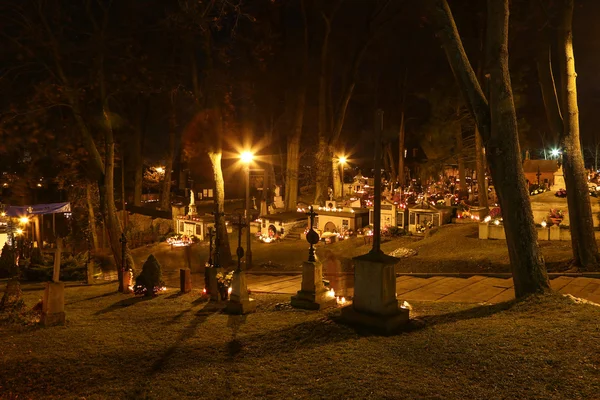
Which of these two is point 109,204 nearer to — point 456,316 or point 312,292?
point 312,292

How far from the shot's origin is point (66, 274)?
1594 centimetres

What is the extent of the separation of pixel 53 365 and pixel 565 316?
647 cm

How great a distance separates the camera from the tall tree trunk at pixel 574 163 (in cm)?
1124

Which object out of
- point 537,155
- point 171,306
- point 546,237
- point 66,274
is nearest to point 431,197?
point 546,237

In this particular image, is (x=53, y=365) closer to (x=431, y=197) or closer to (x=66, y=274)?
(x=66, y=274)

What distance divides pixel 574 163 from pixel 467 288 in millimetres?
4243

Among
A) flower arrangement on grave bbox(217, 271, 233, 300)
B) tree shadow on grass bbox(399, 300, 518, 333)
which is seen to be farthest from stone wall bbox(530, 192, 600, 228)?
flower arrangement on grave bbox(217, 271, 233, 300)

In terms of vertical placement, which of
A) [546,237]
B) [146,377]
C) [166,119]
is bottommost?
[146,377]

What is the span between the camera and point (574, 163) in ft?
37.2

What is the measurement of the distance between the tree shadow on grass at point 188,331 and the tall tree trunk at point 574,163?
28.1 feet

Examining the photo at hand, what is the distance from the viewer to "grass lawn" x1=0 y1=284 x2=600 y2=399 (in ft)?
14.8

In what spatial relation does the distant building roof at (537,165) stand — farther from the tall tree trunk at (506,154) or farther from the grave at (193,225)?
the tall tree trunk at (506,154)

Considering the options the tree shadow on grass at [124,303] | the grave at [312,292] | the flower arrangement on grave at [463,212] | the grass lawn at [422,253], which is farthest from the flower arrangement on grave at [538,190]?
the tree shadow on grass at [124,303]

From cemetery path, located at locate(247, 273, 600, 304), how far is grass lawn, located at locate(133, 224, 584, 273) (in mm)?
2102
